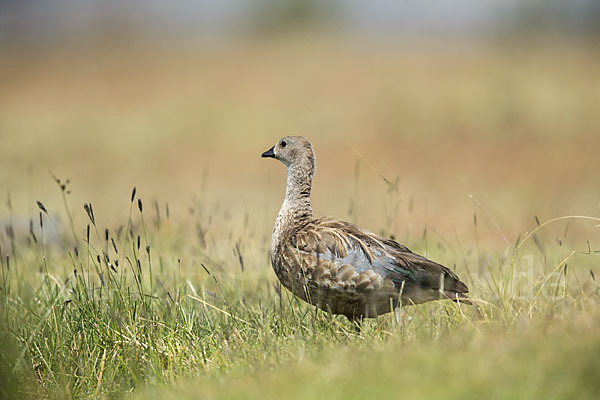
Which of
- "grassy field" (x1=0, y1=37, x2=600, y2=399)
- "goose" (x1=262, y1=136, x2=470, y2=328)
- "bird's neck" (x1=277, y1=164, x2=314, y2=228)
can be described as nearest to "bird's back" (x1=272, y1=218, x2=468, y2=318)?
"goose" (x1=262, y1=136, x2=470, y2=328)

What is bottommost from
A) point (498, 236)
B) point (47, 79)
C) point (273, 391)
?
point (498, 236)

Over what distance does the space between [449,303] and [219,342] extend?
5.37 feet

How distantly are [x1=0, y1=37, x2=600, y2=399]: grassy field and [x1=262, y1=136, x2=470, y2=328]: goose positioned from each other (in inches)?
5.3

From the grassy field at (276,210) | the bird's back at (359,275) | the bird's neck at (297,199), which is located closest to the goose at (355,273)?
the bird's back at (359,275)

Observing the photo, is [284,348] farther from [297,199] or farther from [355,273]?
[297,199]

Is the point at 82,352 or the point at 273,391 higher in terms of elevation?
the point at 273,391

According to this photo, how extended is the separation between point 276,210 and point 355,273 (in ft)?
24.4

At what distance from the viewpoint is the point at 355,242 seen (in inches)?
183

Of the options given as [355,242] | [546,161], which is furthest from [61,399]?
[546,161]

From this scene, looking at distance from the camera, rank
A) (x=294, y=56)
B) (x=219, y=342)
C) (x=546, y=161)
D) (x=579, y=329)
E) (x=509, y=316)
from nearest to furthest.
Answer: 1. (x=579, y=329)
2. (x=509, y=316)
3. (x=219, y=342)
4. (x=546, y=161)
5. (x=294, y=56)

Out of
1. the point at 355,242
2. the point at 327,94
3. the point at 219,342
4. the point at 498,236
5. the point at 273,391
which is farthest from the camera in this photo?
the point at 327,94

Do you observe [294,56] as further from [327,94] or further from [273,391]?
[273,391]

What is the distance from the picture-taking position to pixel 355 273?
14.7 feet

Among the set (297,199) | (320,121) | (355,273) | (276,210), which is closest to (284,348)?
(355,273)
